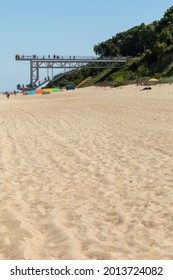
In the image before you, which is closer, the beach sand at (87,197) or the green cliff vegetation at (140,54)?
the beach sand at (87,197)

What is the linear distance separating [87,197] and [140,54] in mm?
106728

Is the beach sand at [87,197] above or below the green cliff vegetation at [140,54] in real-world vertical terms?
below

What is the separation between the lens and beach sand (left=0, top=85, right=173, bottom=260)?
5.21 meters

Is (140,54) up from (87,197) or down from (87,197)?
up

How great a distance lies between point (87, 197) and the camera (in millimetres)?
7414

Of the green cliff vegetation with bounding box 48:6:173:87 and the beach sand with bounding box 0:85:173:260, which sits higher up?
the green cliff vegetation with bounding box 48:6:173:87

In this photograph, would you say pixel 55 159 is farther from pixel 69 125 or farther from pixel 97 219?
pixel 69 125

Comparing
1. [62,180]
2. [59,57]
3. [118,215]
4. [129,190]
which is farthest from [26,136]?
[59,57]

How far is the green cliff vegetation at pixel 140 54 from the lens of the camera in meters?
77.6

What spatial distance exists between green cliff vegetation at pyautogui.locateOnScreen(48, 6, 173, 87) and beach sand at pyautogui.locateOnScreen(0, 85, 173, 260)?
44338 mm

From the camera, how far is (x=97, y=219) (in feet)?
20.5

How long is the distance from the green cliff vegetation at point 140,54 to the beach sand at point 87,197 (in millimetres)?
44338

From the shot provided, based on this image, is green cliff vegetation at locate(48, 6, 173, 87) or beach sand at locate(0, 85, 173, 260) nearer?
beach sand at locate(0, 85, 173, 260)
